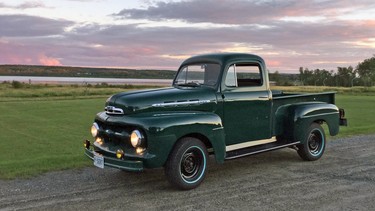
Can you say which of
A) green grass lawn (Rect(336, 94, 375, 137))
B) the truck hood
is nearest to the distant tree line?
green grass lawn (Rect(336, 94, 375, 137))

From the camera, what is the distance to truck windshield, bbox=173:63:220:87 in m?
7.72

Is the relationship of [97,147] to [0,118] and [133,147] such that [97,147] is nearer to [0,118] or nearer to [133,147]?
[133,147]

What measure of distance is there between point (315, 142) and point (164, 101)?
13.6ft

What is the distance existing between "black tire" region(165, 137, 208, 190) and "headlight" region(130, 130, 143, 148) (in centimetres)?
54

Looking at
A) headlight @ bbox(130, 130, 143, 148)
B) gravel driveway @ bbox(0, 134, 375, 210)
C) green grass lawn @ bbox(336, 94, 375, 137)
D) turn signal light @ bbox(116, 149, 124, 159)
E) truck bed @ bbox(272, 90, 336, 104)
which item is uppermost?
truck bed @ bbox(272, 90, 336, 104)

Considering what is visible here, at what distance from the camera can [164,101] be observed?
6898 mm

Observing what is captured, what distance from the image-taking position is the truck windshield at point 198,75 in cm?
772

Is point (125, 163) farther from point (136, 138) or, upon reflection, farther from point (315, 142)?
point (315, 142)

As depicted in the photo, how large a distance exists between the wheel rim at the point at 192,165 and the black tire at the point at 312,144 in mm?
2918

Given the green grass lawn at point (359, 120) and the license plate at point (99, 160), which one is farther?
the green grass lawn at point (359, 120)

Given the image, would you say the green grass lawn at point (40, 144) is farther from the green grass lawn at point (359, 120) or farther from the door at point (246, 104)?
the green grass lawn at point (359, 120)

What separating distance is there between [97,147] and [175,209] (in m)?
2.10

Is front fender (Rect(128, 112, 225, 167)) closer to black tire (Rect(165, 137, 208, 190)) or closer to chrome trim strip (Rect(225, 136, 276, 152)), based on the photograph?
black tire (Rect(165, 137, 208, 190))

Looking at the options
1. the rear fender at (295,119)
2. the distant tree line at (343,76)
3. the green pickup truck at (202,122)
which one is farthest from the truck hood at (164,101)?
the distant tree line at (343,76)
